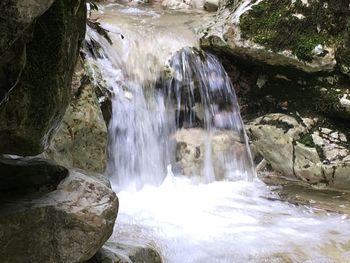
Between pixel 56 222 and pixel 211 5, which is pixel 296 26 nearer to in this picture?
pixel 211 5

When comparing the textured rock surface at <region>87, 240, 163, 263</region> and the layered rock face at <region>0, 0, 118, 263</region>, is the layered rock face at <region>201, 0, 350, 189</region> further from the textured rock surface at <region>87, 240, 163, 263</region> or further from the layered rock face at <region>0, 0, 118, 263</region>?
the layered rock face at <region>0, 0, 118, 263</region>

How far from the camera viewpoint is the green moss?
7.13 meters

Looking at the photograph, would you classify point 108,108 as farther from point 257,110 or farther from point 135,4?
point 135,4

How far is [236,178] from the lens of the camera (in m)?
7.06

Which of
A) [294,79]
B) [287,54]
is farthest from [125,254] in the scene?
[294,79]

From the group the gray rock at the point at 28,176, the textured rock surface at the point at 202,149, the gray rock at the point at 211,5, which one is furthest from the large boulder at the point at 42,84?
the gray rock at the point at 211,5

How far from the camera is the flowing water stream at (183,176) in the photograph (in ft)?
14.4

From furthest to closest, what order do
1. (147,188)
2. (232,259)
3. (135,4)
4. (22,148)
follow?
(135,4) < (147,188) < (232,259) < (22,148)

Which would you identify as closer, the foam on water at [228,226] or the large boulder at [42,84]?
the large boulder at [42,84]

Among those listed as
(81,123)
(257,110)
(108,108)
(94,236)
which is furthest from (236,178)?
(94,236)

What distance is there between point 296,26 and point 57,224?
583 centimetres

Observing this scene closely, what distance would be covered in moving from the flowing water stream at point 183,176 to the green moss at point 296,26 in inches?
35.3

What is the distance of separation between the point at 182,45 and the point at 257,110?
1665mm

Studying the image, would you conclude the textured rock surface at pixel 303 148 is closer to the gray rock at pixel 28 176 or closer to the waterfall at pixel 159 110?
the waterfall at pixel 159 110
